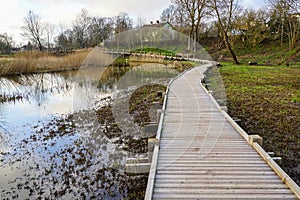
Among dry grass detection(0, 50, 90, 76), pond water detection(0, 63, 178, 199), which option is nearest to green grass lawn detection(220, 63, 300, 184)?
pond water detection(0, 63, 178, 199)

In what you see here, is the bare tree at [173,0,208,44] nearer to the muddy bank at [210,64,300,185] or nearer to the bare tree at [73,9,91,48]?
the muddy bank at [210,64,300,185]

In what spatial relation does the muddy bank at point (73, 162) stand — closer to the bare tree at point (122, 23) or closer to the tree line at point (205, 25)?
the tree line at point (205, 25)

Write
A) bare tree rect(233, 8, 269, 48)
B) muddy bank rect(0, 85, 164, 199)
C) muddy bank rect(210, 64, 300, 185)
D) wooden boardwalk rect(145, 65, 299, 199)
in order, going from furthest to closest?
bare tree rect(233, 8, 269, 48) < muddy bank rect(210, 64, 300, 185) < muddy bank rect(0, 85, 164, 199) < wooden boardwalk rect(145, 65, 299, 199)

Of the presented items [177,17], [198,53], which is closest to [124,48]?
A: [177,17]

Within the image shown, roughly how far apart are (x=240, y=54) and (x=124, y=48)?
74.0 ft

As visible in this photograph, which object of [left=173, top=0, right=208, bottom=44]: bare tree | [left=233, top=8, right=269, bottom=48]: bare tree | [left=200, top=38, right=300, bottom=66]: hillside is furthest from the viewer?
[left=233, top=8, right=269, bottom=48]: bare tree

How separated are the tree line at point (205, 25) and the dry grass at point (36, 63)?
15305mm

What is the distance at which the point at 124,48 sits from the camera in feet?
154

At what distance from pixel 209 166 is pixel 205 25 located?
40.7 meters

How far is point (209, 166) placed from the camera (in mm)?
4039

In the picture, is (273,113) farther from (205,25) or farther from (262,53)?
(205,25)

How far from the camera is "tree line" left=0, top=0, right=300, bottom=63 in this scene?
25.2 meters

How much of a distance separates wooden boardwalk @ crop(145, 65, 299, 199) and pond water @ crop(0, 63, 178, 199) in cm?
100

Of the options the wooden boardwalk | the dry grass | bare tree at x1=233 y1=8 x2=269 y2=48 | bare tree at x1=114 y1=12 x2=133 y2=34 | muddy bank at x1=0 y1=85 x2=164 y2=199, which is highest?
bare tree at x1=114 y1=12 x2=133 y2=34
